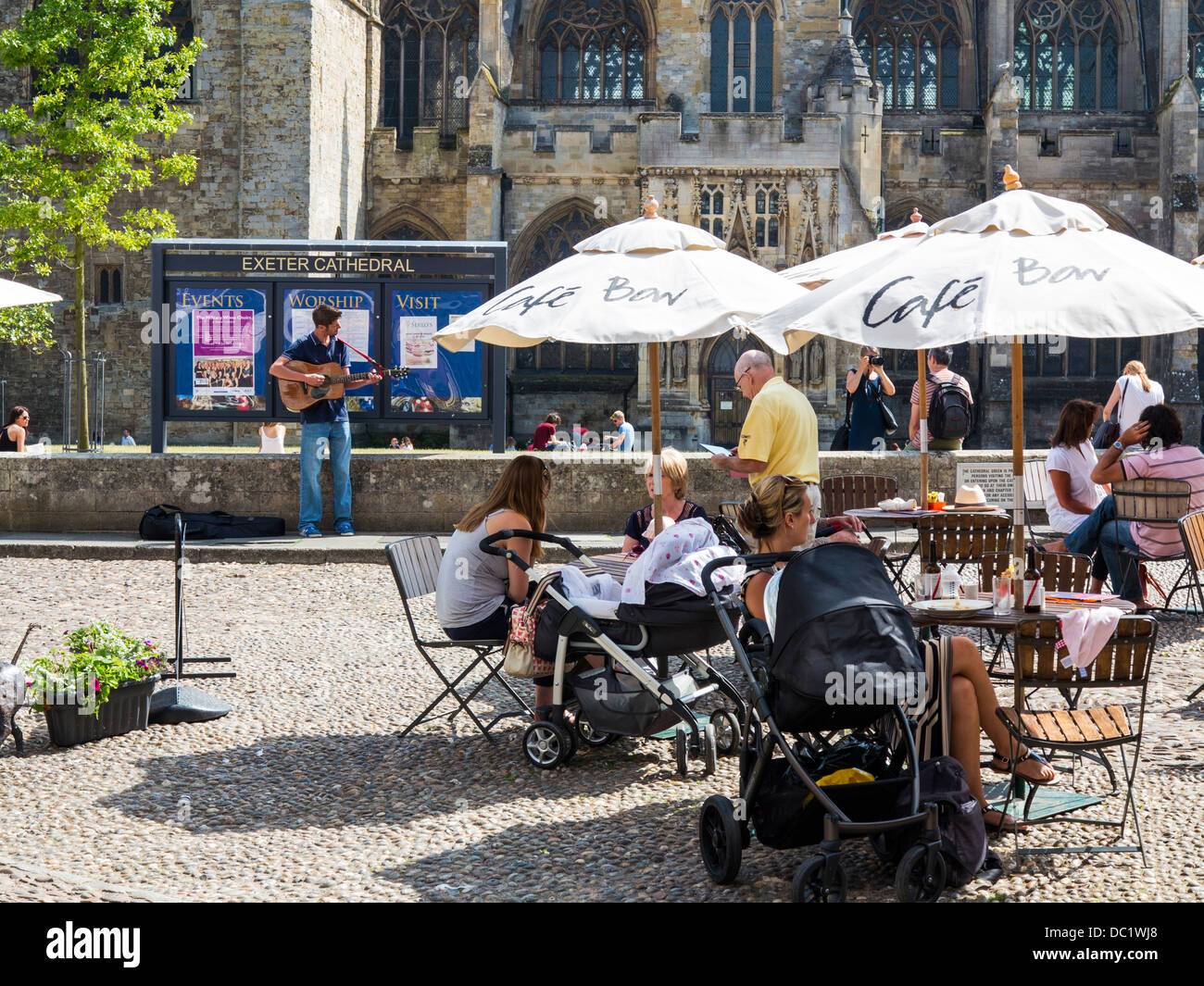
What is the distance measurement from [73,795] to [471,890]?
6.28 feet

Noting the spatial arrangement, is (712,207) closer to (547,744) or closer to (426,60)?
(426,60)

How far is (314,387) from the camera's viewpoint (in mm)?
11344

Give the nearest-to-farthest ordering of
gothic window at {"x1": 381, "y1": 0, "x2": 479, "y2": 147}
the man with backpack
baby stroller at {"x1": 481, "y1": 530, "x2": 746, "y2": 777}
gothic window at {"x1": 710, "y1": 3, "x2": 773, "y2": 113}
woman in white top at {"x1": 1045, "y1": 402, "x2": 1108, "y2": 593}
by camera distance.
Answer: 1. baby stroller at {"x1": 481, "y1": 530, "x2": 746, "y2": 777}
2. woman in white top at {"x1": 1045, "y1": 402, "x2": 1108, "y2": 593}
3. the man with backpack
4. gothic window at {"x1": 710, "y1": 3, "x2": 773, "y2": 113}
5. gothic window at {"x1": 381, "y1": 0, "x2": 479, "y2": 147}

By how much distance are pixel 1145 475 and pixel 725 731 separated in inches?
154

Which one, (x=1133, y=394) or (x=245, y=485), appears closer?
(x=1133, y=394)

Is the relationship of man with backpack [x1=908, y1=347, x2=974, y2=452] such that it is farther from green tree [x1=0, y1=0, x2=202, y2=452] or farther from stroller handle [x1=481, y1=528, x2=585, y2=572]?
green tree [x1=0, y1=0, x2=202, y2=452]

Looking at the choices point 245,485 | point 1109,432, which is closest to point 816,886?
point 1109,432

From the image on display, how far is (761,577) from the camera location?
476cm

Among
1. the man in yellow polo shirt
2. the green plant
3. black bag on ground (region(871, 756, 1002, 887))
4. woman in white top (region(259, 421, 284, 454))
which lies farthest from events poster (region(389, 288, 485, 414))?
black bag on ground (region(871, 756, 1002, 887))

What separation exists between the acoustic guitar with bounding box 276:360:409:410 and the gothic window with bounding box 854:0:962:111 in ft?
72.6

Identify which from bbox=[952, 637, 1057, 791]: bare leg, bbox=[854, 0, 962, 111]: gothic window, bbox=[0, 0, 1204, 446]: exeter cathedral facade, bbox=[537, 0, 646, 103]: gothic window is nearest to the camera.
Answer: bbox=[952, 637, 1057, 791]: bare leg

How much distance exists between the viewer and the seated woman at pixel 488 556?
5.82m

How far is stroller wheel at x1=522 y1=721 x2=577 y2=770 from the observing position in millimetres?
5441

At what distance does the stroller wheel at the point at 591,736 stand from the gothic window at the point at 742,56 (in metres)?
23.4
